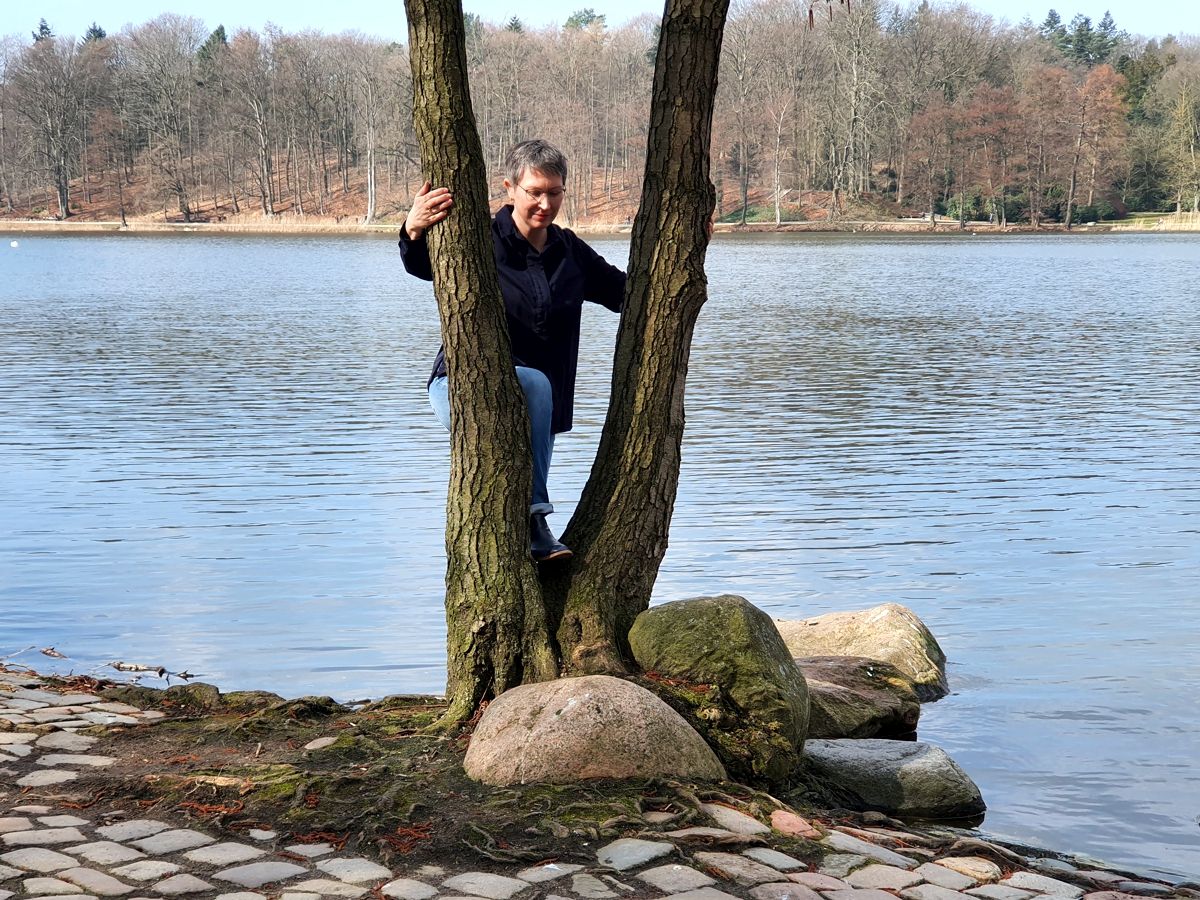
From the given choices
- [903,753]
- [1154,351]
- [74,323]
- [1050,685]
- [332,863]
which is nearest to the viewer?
[332,863]

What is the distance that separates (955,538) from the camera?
459 inches

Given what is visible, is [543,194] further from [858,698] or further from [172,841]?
[858,698]

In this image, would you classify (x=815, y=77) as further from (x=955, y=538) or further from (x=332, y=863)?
(x=332, y=863)

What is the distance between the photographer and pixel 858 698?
7102 mm

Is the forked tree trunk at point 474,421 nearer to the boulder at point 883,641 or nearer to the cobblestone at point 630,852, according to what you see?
the cobblestone at point 630,852

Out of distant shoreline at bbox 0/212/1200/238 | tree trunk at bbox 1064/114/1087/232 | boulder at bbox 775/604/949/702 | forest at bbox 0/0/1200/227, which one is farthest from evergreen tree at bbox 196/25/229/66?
boulder at bbox 775/604/949/702

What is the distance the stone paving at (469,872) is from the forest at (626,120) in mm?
81072

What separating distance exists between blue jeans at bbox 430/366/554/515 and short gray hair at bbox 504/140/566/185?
0.76 metres

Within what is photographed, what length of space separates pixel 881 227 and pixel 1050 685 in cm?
7860

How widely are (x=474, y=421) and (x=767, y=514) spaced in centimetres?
724

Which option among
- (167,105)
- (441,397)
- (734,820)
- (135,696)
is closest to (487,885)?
(734,820)

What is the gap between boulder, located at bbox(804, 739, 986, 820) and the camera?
6.02m

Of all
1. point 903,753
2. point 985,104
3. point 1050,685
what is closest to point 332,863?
point 903,753

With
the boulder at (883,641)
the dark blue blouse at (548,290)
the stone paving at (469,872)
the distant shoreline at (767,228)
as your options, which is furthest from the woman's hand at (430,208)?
the distant shoreline at (767,228)
